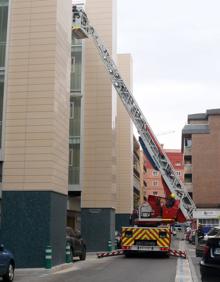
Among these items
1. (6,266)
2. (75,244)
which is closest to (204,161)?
(75,244)

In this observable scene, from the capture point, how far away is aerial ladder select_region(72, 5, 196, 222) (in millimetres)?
30172

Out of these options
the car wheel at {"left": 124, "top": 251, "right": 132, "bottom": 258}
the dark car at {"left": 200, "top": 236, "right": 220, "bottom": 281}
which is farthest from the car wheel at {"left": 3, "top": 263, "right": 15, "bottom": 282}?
the car wheel at {"left": 124, "top": 251, "right": 132, "bottom": 258}

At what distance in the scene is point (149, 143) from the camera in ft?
101

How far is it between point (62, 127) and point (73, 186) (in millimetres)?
10967

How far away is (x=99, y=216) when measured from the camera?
3244 cm

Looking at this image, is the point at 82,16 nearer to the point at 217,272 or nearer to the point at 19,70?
the point at 19,70


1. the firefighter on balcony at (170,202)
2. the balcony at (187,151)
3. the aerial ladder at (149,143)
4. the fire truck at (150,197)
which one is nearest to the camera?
the fire truck at (150,197)

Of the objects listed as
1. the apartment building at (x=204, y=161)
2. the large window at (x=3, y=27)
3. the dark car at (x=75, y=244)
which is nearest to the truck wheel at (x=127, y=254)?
the dark car at (x=75, y=244)

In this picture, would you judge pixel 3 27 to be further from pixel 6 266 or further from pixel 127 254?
pixel 127 254

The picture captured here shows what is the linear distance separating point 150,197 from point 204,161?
158ft

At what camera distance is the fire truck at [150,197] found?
26031mm

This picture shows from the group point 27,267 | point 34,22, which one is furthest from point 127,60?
point 27,267

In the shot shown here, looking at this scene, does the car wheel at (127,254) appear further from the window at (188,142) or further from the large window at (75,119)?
the window at (188,142)

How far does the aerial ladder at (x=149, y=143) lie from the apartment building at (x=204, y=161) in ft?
141
